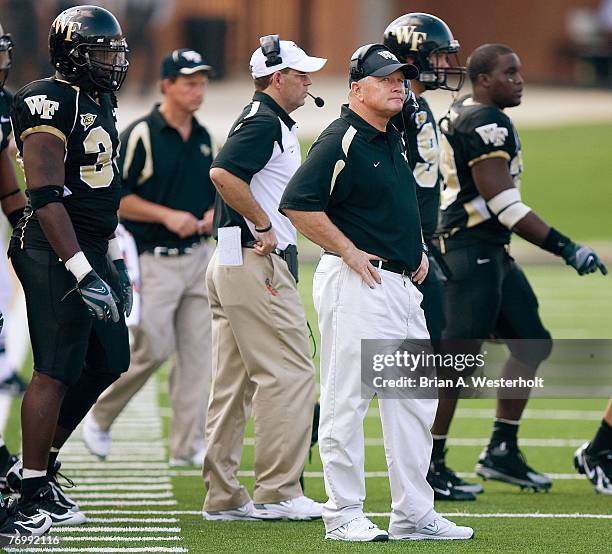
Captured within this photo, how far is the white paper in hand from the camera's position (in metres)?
7.09

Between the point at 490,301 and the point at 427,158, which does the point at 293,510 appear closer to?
the point at 490,301

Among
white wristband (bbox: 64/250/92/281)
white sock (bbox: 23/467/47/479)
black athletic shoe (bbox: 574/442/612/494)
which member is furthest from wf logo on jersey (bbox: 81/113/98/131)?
black athletic shoe (bbox: 574/442/612/494)

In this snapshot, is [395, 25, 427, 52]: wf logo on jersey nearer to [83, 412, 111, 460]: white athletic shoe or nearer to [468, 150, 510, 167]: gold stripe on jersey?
[468, 150, 510, 167]: gold stripe on jersey

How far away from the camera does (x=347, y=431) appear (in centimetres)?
630

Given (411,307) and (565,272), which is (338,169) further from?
(565,272)

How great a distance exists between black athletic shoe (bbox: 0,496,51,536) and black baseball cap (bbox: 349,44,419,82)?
90.0 inches

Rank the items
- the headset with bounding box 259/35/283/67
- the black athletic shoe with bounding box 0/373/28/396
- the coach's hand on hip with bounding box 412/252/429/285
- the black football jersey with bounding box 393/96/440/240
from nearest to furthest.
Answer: the coach's hand on hip with bounding box 412/252/429/285
the headset with bounding box 259/35/283/67
the black football jersey with bounding box 393/96/440/240
the black athletic shoe with bounding box 0/373/28/396

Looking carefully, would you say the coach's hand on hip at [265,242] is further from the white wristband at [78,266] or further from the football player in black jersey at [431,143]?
the white wristband at [78,266]

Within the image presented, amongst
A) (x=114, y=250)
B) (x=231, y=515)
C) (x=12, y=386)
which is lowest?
(x=12, y=386)

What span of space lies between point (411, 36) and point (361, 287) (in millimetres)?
1989

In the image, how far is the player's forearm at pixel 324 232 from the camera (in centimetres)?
628

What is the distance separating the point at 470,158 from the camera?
26.4 ft

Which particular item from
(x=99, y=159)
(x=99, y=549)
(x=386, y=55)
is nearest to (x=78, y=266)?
(x=99, y=159)

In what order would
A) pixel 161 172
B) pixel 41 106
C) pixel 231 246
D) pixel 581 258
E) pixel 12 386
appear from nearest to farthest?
pixel 41 106 → pixel 231 246 → pixel 581 258 → pixel 161 172 → pixel 12 386
